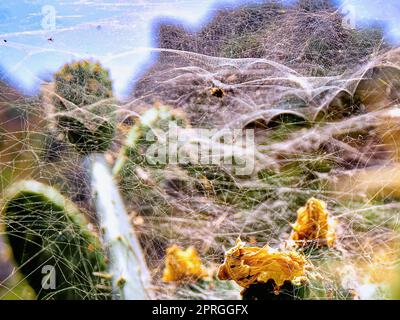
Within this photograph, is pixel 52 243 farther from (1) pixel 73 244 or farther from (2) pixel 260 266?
(2) pixel 260 266

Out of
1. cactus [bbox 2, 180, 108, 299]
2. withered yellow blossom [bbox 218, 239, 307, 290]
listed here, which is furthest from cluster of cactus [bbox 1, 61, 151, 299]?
withered yellow blossom [bbox 218, 239, 307, 290]

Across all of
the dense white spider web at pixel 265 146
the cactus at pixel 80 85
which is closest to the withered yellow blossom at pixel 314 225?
the dense white spider web at pixel 265 146

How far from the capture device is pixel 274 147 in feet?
5.61

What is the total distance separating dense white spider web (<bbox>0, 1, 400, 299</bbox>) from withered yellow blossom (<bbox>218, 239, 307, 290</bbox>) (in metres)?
0.04

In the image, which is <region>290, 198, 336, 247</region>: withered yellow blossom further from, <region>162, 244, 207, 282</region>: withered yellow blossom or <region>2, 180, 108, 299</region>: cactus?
<region>2, 180, 108, 299</region>: cactus

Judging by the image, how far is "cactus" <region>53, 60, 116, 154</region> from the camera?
171 cm

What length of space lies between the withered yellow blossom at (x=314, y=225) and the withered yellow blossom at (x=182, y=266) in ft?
1.31

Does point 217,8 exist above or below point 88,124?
above

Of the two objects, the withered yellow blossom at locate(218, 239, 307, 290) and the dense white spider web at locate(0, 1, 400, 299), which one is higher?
the dense white spider web at locate(0, 1, 400, 299)

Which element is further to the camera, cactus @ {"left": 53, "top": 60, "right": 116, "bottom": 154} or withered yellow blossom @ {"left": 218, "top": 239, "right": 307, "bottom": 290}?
cactus @ {"left": 53, "top": 60, "right": 116, "bottom": 154}

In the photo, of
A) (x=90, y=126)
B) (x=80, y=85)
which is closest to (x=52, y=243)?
(x=90, y=126)

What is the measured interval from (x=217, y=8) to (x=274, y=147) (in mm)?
640

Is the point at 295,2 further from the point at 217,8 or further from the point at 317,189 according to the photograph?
the point at 317,189
